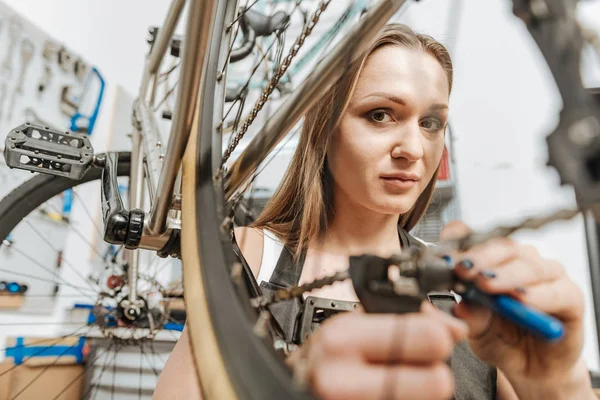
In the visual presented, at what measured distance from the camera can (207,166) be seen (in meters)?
0.27

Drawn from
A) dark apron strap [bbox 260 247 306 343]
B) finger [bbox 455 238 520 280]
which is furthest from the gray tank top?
finger [bbox 455 238 520 280]

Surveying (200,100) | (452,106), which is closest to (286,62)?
(200,100)

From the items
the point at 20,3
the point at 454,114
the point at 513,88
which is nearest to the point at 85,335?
the point at 20,3

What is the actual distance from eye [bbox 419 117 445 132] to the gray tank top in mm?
202

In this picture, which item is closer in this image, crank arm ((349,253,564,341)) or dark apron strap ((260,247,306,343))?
crank arm ((349,253,564,341))

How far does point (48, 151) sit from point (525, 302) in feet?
1.95

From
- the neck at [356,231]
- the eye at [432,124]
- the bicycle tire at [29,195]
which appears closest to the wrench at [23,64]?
the bicycle tire at [29,195]

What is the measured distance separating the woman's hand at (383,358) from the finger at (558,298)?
10 cm

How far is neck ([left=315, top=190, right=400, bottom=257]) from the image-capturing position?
540 mm

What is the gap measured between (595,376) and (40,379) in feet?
3.66

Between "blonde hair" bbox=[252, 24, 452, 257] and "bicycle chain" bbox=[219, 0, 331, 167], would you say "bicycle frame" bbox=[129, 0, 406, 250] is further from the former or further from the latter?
"blonde hair" bbox=[252, 24, 452, 257]

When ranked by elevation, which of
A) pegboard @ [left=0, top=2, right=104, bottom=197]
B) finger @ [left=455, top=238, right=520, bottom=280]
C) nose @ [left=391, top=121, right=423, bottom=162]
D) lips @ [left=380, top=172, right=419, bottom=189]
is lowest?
finger @ [left=455, top=238, right=520, bottom=280]

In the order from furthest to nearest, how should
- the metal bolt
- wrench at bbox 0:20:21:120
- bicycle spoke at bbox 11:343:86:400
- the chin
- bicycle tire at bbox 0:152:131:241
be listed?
1. wrench at bbox 0:20:21:120
2. bicycle spoke at bbox 11:343:86:400
3. bicycle tire at bbox 0:152:131:241
4. the chin
5. the metal bolt

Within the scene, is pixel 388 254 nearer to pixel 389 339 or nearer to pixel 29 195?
pixel 389 339
